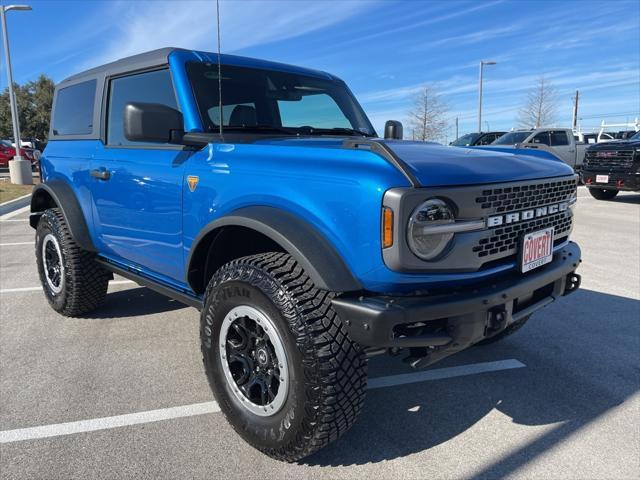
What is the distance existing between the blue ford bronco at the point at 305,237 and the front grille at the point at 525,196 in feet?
0.03

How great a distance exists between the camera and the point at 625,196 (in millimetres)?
13609

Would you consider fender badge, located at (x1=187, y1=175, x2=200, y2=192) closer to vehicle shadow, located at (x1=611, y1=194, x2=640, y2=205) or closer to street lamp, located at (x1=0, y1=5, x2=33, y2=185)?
vehicle shadow, located at (x1=611, y1=194, x2=640, y2=205)

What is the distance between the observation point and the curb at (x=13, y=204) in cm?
1165

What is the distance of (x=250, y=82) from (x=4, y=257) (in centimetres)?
520

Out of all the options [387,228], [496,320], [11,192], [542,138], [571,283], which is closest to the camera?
[387,228]

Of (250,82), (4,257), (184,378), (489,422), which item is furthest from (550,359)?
(4,257)

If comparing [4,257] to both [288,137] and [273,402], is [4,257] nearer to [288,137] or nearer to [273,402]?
[288,137]

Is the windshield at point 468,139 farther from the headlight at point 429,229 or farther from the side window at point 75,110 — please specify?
the headlight at point 429,229

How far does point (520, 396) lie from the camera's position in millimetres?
2906

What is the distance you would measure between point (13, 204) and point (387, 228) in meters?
13.2

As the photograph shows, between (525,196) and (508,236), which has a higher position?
(525,196)

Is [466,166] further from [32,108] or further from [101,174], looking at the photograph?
[32,108]

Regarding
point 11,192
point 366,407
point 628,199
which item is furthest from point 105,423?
point 11,192

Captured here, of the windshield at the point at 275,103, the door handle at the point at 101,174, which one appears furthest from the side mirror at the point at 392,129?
the door handle at the point at 101,174
